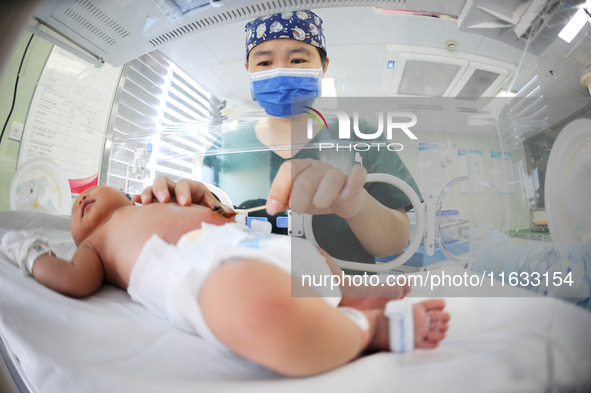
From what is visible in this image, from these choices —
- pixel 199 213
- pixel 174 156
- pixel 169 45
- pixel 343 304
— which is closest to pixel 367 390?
pixel 343 304

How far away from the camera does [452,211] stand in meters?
0.46

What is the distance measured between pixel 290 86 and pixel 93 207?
412 mm

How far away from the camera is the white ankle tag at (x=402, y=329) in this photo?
0.35 metres

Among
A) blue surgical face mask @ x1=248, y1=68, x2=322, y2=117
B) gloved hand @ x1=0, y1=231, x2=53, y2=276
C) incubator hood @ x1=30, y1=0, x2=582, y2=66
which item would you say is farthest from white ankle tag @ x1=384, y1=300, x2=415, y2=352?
gloved hand @ x1=0, y1=231, x2=53, y2=276

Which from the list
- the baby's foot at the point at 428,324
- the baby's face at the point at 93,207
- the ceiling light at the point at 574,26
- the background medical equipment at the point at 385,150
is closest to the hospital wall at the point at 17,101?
the background medical equipment at the point at 385,150

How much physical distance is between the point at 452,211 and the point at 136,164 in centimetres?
56

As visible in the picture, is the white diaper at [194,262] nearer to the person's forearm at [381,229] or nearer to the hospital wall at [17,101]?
the person's forearm at [381,229]

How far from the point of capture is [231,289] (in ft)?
1.05

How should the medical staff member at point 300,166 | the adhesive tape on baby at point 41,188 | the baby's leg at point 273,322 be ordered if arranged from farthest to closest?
the adhesive tape on baby at point 41,188, the medical staff member at point 300,166, the baby's leg at point 273,322

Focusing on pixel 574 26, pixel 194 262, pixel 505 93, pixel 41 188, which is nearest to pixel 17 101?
pixel 41 188

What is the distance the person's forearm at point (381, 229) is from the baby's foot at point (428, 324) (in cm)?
11

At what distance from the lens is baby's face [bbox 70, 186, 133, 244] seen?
521 mm

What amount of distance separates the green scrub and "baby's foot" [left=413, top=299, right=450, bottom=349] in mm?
120

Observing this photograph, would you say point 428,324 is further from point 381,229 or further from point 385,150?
point 385,150
